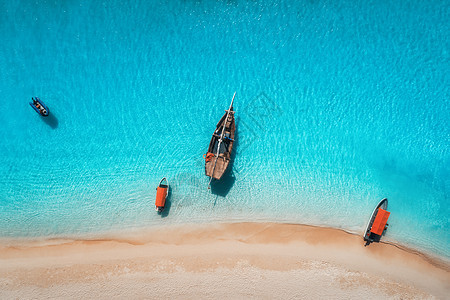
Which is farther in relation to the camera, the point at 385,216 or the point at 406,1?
the point at 406,1

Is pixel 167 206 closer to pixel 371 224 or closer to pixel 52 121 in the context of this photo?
pixel 52 121

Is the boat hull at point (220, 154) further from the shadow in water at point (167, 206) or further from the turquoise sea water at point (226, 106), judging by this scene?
the shadow in water at point (167, 206)

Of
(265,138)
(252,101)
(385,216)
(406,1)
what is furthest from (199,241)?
(406,1)

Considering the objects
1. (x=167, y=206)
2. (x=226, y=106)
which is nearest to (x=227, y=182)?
A: (x=167, y=206)

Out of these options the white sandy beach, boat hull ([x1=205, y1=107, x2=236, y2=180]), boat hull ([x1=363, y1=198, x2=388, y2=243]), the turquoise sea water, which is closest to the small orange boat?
the turquoise sea water

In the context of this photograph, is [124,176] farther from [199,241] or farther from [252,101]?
[252,101]

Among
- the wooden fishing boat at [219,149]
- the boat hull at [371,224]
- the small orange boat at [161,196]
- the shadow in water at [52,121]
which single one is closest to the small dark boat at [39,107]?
the shadow in water at [52,121]
